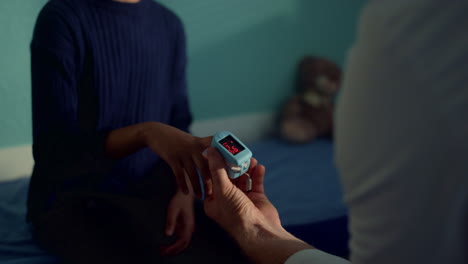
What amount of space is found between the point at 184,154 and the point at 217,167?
0.07 m

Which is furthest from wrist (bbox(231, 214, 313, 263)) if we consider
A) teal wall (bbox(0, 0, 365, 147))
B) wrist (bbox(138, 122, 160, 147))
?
teal wall (bbox(0, 0, 365, 147))

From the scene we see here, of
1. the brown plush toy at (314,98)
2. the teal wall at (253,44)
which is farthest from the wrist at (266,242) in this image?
the brown plush toy at (314,98)

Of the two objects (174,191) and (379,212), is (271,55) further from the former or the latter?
(379,212)

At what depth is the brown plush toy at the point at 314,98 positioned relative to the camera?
1.77 m

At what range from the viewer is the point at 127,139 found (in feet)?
2.30

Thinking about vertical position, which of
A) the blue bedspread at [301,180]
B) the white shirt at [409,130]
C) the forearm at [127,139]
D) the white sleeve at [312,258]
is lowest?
the blue bedspread at [301,180]

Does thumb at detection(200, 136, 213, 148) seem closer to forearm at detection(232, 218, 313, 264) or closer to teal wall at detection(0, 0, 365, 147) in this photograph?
forearm at detection(232, 218, 313, 264)

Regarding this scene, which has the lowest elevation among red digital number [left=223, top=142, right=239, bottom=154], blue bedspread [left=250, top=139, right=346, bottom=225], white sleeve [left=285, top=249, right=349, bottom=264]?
blue bedspread [left=250, top=139, right=346, bottom=225]

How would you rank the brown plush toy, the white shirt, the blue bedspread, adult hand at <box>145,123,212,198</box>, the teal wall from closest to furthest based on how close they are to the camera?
the white shirt → adult hand at <box>145,123,212,198</box> → the blue bedspread → the teal wall → the brown plush toy

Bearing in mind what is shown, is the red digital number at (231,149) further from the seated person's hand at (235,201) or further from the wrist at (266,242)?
the wrist at (266,242)

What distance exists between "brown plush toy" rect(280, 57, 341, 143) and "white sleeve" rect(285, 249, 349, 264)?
3.99ft

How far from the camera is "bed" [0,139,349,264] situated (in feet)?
2.73

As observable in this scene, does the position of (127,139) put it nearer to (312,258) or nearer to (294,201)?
(312,258)

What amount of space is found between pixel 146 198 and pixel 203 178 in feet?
0.85
